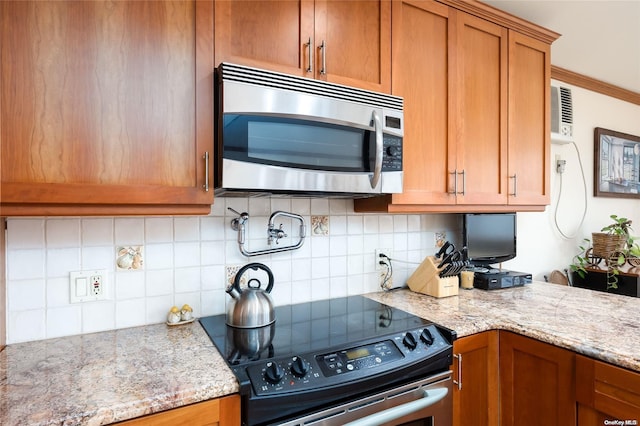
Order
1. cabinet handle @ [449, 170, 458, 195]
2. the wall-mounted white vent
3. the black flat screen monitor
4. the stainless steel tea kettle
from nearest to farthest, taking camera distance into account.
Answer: the stainless steel tea kettle < cabinet handle @ [449, 170, 458, 195] < the black flat screen monitor < the wall-mounted white vent

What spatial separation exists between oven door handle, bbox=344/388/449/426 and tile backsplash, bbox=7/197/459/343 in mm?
679

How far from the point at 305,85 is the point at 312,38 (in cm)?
22

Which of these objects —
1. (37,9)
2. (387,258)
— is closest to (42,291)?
(37,9)

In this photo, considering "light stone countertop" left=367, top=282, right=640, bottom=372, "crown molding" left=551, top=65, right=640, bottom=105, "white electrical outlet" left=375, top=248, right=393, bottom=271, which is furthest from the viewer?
"crown molding" left=551, top=65, right=640, bottom=105

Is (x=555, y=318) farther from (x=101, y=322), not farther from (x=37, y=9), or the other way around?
(x=37, y=9)

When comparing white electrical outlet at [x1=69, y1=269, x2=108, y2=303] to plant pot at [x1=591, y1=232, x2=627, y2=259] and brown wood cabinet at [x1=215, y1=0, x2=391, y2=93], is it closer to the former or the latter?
brown wood cabinet at [x1=215, y1=0, x2=391, y2=93]

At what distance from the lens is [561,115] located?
2.56 meters

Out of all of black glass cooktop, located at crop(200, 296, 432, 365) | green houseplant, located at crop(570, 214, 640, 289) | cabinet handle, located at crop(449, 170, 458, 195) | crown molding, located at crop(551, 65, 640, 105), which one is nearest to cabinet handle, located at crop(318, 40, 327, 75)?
cabinet handle, located at crop(449, 170, 458, 195)

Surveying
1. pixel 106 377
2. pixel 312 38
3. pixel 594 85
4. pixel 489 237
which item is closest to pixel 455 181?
pixel 489 237

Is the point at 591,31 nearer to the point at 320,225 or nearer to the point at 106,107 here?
the point at 320,225

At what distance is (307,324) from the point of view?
1.38 meters

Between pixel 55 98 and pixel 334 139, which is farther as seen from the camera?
pixel 334 139

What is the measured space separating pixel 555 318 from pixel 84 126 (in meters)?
1.76

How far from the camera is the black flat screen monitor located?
6.83 feet
